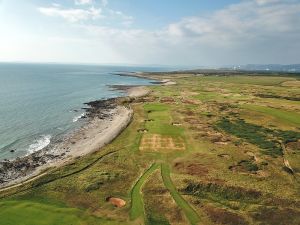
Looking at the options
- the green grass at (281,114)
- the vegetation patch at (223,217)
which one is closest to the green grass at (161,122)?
the green grass at (281,114)

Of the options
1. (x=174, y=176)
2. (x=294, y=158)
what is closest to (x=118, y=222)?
(x=174, y=176)

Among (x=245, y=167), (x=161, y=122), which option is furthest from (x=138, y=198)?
(x=161, y=122)

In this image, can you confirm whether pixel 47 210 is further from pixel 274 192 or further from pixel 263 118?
pixel 263 118

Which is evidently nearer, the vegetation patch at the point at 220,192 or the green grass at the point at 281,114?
the vegetation patch at the point at 220,192

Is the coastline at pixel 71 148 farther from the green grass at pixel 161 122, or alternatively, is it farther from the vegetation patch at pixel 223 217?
the vegetation patch at pixel 223 217

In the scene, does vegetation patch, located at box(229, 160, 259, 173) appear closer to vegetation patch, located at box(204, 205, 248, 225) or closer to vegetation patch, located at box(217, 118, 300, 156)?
vegetation patch, located at box(217, 118, 300, 156)

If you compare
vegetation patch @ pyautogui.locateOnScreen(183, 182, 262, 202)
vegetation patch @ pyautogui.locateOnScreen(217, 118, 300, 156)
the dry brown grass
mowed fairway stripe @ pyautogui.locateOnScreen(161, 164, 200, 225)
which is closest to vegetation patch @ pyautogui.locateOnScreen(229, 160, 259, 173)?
vegetation patch @ pyautogui.locateOnScreen(183, 182, 262, 202)
